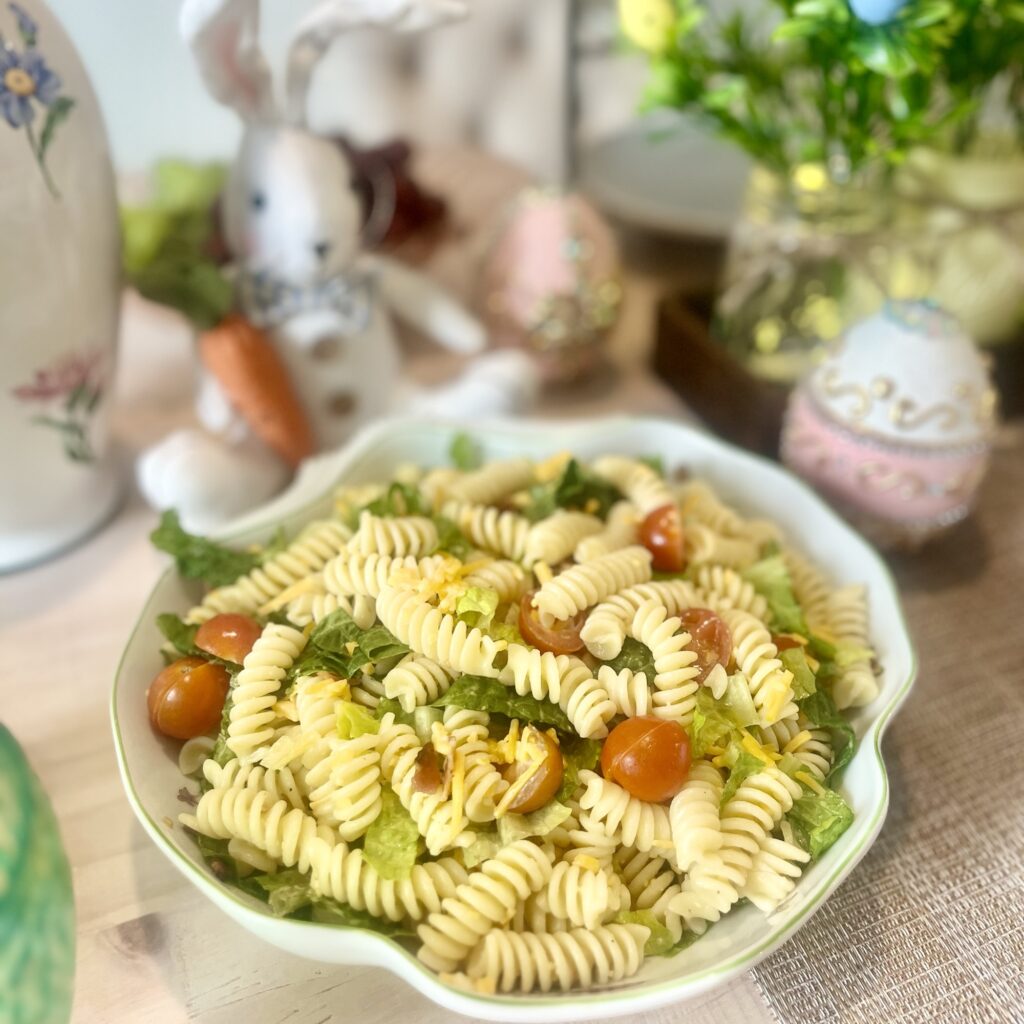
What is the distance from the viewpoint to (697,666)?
66 centimetres

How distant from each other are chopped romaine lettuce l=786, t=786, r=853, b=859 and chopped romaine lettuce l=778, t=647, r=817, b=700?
0.07m

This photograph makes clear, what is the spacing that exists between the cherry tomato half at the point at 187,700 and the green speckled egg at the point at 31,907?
0.12 m

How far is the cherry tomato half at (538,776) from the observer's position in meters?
0.59

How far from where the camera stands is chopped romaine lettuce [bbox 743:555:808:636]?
0.74m

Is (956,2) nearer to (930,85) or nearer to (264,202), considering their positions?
(930,85)

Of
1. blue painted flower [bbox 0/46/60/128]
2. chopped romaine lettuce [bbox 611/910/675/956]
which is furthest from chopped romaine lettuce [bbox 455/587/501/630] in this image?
blue painted flower [bbox 0/46/60/128]

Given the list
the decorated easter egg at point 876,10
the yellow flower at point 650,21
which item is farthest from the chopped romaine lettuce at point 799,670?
the yellow flower at point 650,21

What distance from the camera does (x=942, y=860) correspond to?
2.28 feet

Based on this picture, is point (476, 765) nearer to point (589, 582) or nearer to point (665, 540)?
point (589, 582)

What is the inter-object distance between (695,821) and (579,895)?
84 millimetres

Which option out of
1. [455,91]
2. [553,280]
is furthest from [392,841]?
[455,91]

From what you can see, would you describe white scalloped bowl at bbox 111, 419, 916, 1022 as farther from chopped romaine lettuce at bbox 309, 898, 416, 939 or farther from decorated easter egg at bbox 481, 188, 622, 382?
decorated easter egg at bbox 481, 188, 622, 382

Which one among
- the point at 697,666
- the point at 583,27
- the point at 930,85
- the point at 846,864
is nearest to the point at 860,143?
the point at 930,85

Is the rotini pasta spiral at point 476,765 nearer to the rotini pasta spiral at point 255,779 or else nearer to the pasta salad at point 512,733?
the pasta salad at point 512,733
